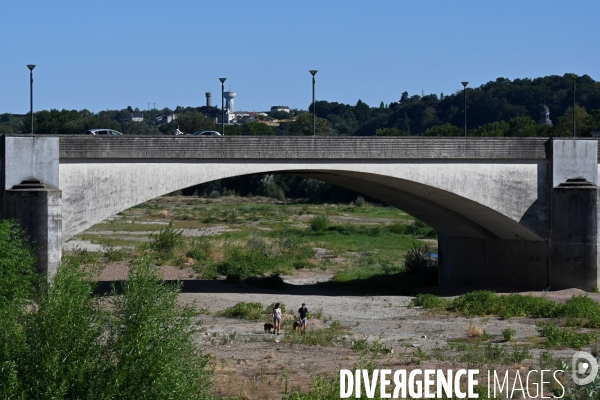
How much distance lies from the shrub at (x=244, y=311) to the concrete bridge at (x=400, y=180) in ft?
12.4

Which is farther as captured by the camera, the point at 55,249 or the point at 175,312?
the point at 55,249

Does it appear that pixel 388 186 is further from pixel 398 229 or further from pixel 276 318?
pixel 398 229

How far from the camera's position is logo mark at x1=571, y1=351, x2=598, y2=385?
1580 centimetres

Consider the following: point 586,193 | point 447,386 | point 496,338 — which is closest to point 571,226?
point 586,193

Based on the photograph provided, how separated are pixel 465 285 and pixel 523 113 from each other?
62.7 meters

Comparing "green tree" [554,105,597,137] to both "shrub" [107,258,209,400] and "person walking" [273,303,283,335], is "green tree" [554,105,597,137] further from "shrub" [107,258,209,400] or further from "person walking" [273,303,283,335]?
"shrub" [107,258,209,400]

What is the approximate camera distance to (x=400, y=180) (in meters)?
27.8

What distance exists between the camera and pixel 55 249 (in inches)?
923

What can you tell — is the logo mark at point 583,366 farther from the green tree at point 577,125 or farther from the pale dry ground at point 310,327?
the green tree at point 577,125

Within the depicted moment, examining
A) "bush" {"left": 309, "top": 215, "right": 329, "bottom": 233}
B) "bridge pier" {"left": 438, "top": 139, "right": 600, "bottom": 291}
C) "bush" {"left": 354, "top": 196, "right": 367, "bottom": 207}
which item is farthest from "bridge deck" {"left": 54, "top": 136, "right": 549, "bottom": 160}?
"bush" {"left": 354, "top": 196, "right": 367, "bottom": 207}

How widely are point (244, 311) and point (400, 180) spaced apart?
630 centimetres

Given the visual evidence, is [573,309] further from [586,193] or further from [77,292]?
[77,292]

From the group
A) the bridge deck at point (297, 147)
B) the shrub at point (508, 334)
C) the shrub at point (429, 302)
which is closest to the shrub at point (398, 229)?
the shrub at point (429, 302)

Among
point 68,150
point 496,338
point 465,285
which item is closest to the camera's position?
point 496,338
